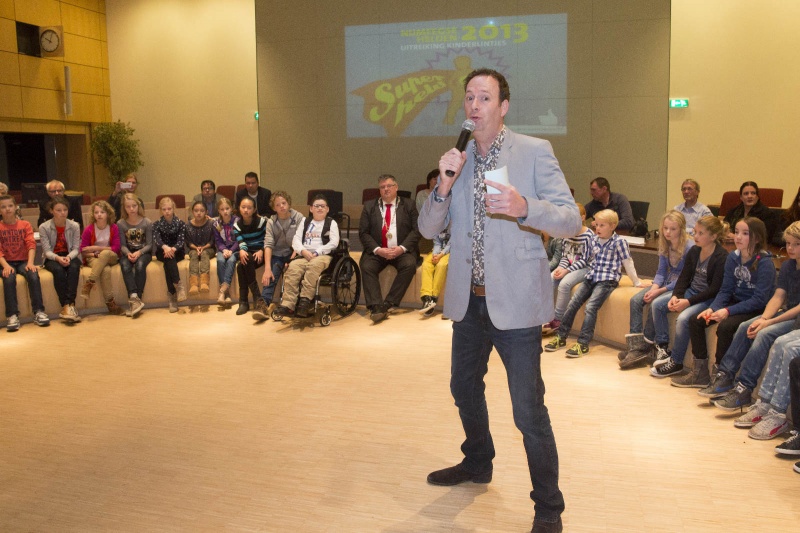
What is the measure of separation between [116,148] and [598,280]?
1109cm

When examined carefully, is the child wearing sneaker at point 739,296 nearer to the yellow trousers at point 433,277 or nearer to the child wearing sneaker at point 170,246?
the yellow trousers at point 433,277

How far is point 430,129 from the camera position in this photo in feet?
32.5

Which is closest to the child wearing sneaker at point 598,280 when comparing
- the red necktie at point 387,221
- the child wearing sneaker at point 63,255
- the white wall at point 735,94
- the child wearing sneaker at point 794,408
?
the child wearing sneaker at point 794,408

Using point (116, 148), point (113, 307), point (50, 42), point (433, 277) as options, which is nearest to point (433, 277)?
point (433, 277)

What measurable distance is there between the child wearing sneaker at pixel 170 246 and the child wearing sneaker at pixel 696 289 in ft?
15.7

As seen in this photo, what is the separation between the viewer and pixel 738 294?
4547mm

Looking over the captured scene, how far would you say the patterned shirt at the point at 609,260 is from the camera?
568cm

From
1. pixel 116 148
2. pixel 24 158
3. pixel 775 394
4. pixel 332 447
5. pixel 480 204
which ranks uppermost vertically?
pixel 116 148

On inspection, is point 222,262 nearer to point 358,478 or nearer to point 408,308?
point 408,308

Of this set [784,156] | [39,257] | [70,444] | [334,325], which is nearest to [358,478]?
[70,444]

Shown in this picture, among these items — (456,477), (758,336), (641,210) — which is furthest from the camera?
(641,210)

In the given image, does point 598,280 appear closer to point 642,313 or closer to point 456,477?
point 642,313

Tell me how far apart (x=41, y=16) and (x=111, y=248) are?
8.15m

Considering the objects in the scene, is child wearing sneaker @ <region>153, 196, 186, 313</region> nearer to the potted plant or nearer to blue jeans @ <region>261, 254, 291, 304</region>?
blue jeans @ <region>261, 254, 291, 304</region>
